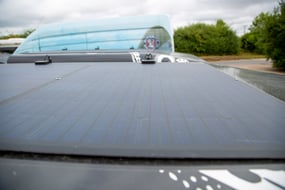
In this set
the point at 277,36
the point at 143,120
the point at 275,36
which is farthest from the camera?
the point at 275,36

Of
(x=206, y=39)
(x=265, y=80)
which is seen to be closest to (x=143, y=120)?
(x=265, y=80)

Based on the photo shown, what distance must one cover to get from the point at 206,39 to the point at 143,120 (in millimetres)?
21151

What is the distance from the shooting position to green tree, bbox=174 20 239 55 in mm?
20344

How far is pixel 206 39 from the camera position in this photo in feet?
67.2

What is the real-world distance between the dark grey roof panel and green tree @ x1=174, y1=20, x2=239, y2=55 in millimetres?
19356

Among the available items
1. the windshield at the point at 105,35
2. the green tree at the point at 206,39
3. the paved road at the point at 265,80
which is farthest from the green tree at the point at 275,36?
the green tree at the point at 206,39

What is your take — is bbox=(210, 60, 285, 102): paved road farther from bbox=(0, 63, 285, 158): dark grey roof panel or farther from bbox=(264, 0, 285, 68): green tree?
bbox=(264, 0, 285, 68): green tree

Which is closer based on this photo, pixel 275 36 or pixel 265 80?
pixel 265 80

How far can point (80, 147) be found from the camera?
3.15ft

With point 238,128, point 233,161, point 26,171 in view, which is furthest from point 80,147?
point 238,128

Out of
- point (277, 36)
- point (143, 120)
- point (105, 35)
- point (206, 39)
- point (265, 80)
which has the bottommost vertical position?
point (265, 80)

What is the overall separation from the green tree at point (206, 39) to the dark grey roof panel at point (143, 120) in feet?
63.5

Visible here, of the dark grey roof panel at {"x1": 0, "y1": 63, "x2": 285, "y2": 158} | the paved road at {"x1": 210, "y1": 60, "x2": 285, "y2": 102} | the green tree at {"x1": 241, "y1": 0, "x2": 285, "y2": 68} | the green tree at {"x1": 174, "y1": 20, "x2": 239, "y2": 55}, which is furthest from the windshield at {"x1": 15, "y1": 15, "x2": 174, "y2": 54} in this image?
the green tree at {"x1": 174, "y1": 20, "x2": 239, "y2": 55}

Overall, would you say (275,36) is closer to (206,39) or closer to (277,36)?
(277,36)
